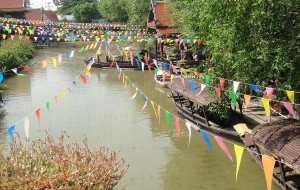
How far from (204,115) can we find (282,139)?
543 cm

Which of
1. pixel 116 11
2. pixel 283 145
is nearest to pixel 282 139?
pixel 283 145

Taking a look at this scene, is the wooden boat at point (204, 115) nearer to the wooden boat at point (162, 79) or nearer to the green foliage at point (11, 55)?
the wooden boat at point (162, 79)

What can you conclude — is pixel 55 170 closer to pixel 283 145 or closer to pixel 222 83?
pixel 283 145

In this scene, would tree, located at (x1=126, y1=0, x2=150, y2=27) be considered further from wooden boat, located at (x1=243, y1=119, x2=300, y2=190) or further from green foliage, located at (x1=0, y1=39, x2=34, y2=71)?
wooden boat, located at (x1=243, y1=119, x2=300, y2=190)

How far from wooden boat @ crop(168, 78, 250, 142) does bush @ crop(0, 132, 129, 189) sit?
6.88 m

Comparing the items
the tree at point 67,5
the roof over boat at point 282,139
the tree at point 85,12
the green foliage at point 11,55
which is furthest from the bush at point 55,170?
the tree at point 67,5

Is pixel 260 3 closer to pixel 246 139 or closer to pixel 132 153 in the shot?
pixel 246 139

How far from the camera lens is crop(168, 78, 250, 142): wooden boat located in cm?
1321

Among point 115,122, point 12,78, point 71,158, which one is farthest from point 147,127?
point 12,78

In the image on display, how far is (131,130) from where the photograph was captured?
15.3 meters

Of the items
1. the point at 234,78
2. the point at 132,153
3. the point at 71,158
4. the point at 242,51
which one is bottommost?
the point at 132,153

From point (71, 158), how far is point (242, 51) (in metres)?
5.81

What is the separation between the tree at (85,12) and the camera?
77562 mm

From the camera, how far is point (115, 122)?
16359 mm
